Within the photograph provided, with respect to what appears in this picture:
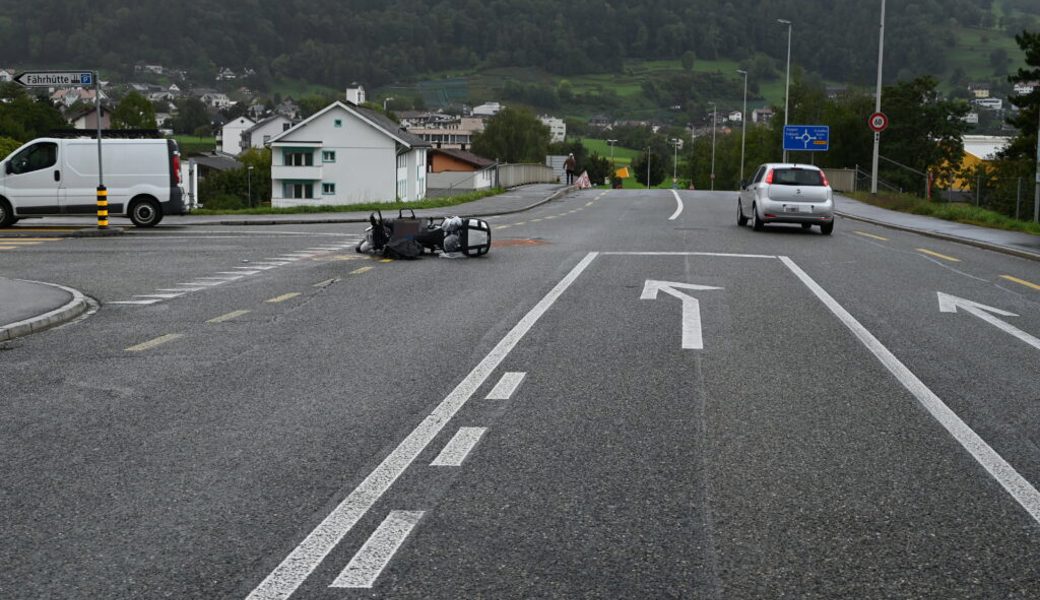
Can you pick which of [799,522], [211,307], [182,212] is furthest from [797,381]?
[182,212]

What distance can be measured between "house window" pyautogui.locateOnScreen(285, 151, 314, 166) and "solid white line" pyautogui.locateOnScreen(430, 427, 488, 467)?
87681 mm

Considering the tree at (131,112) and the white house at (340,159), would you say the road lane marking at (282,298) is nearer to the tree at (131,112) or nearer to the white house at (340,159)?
the white house at (340,159)

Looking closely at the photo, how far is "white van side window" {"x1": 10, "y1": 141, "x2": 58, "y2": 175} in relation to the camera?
90.1 feet

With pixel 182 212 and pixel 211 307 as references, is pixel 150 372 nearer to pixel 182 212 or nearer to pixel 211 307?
pixel 211 307

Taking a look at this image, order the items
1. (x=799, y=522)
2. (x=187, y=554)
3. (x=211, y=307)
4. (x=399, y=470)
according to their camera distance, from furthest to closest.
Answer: (x=211, y=307) < (x=399, y=470) < (x=799, y=522) < (x=187, y=554)

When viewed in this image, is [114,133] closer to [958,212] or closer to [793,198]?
[793,198]

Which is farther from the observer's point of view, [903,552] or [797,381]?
[797,381]

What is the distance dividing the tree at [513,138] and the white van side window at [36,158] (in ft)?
445

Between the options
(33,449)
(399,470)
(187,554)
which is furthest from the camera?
(33,449)

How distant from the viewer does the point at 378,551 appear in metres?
5.16

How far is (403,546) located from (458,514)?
51cm

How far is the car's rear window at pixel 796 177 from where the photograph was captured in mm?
27250

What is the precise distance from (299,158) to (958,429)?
88.6m

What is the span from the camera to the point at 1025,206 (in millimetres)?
35406
